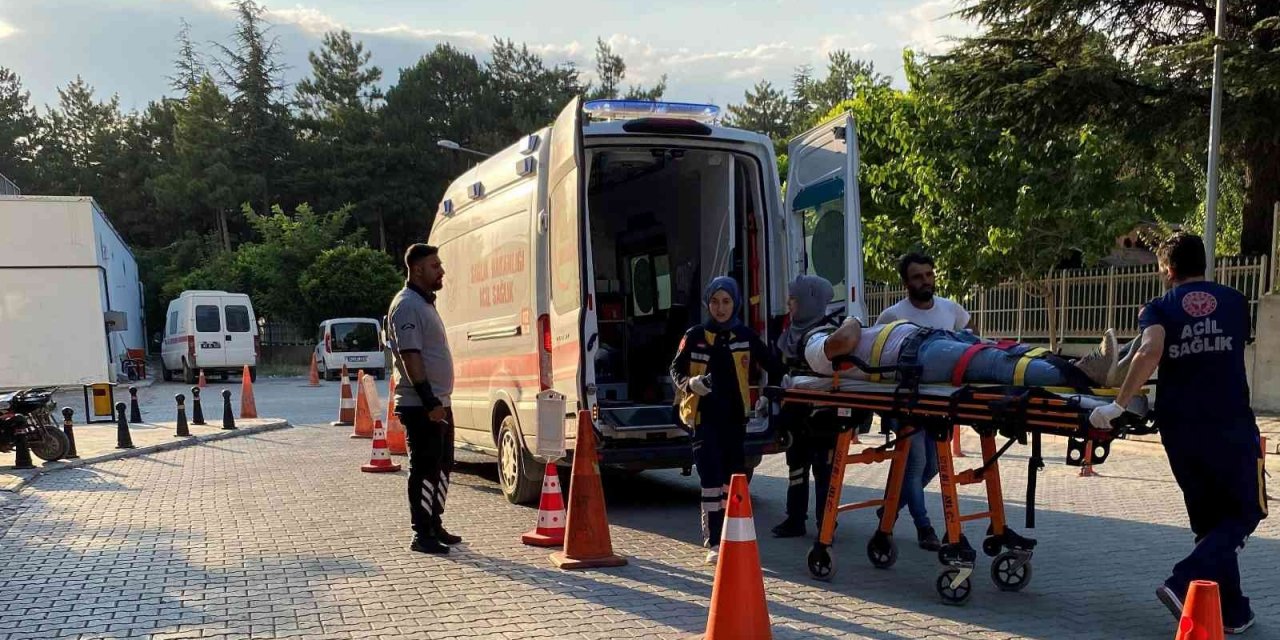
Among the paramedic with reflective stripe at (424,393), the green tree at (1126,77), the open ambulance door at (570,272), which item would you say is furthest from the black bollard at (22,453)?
the green tree at (1126,77)

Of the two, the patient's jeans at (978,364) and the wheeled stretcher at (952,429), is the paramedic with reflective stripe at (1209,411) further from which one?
the patient's jeans at (978,364)

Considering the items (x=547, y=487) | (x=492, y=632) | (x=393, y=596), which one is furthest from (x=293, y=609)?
(x=547, y=487)

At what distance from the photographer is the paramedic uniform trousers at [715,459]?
5750 mm

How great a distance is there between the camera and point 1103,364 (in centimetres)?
418

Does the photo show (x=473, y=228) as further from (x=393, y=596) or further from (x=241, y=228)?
(x=241, y=228)

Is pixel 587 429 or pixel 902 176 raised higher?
pixel 902 176

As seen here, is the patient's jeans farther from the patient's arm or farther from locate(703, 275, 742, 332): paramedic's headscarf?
locate(703, 275, 742, 332): paramedic's headscarf

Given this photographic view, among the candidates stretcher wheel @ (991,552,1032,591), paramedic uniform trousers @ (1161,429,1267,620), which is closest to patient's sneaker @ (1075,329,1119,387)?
paramedic uniform trousers @ (1161,429,1267,620)

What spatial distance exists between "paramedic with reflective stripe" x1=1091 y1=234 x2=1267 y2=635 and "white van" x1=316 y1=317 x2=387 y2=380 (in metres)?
23.5

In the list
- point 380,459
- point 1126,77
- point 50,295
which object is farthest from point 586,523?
point 1126,77

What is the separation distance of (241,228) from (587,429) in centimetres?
5069

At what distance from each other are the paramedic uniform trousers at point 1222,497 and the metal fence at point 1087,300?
841cm

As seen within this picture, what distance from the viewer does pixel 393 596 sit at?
16.5ft

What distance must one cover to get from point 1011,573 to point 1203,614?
2.35 metres
